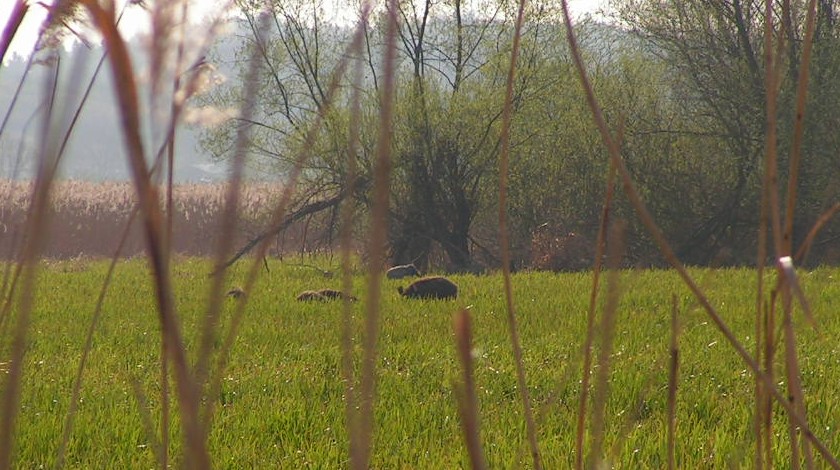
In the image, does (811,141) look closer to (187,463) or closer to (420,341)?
(420,341)

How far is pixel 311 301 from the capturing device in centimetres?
870

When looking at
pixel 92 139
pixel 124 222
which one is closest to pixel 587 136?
pixel 124 222

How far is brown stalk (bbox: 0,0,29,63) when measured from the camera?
2.72 feet

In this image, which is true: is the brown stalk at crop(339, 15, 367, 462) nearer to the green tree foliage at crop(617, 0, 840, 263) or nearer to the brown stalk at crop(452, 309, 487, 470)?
the brown stalk at crop(452, 309, 487, 470)

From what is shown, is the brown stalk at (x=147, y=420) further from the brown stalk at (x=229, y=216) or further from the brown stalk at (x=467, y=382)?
the brown stalk at (x=467, y=382)

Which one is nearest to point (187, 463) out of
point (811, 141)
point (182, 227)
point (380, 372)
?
point (380, 372)

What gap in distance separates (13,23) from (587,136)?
49.8 feet

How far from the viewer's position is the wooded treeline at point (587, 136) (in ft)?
47.5

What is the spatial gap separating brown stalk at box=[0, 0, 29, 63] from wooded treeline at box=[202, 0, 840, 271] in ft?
42.6

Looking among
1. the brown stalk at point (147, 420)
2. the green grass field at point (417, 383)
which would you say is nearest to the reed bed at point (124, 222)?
the green grass field at point (417, 383)

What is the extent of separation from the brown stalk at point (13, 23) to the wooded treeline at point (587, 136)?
1298 cm

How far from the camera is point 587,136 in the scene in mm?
15672

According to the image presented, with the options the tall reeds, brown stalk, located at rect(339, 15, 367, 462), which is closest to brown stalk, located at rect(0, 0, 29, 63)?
the tall reeds

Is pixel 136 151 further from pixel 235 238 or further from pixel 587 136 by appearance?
pixel 587 136
